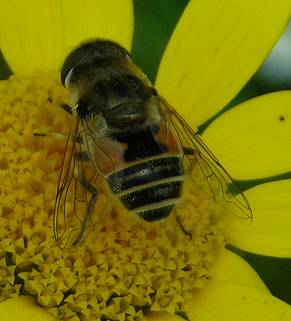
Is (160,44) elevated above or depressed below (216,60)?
below

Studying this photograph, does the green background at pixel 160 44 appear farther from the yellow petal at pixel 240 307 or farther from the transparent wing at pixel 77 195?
the transparent wing at pixel 77 195

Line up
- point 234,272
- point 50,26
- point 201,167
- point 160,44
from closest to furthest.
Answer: point 201,167
point 234,272
point 50,26
point 160,44

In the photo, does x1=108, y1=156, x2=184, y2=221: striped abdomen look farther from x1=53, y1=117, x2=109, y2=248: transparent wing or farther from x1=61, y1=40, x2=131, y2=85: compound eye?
x1=61, y1=40, x2=131, y2=85: compound eye

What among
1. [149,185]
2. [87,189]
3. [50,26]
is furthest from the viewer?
[50,26]

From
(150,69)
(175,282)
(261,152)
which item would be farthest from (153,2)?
(175,282)

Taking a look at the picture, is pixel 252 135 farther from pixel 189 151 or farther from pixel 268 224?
pixel 189 151

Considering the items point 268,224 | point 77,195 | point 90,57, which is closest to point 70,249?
point 77,195

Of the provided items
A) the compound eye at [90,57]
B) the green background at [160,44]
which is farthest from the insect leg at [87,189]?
the green background at [160,44]
